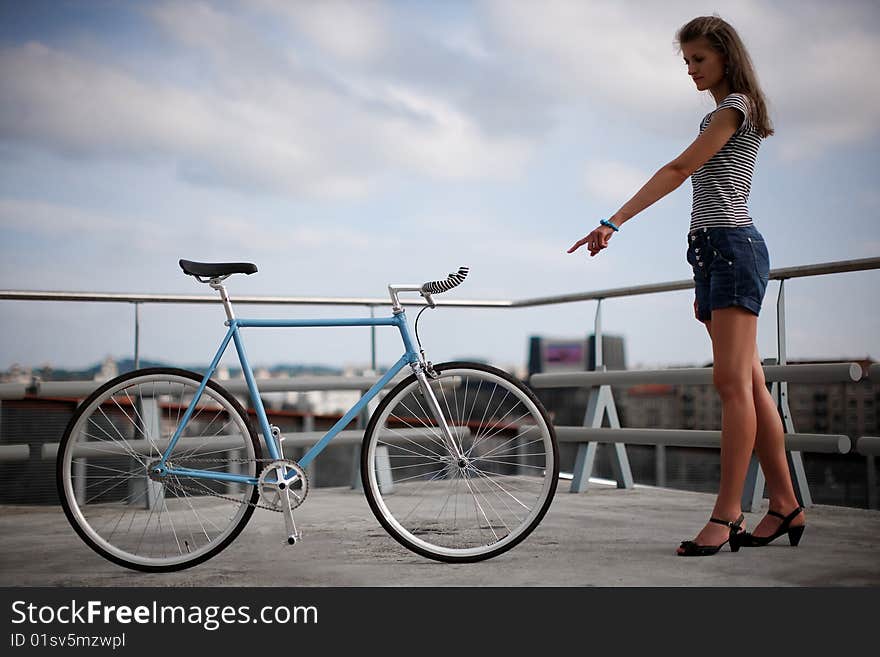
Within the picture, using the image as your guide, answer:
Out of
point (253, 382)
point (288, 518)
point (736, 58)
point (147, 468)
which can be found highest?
point (736, 58)

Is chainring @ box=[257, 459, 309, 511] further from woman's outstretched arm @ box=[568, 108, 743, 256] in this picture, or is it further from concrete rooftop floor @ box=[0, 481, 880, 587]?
woman's outstretched arm @ box=[568, 108, 743, 256]

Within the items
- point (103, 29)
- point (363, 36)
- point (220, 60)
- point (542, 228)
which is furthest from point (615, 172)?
point (363, 36)

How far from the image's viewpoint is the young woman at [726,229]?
7.65ft

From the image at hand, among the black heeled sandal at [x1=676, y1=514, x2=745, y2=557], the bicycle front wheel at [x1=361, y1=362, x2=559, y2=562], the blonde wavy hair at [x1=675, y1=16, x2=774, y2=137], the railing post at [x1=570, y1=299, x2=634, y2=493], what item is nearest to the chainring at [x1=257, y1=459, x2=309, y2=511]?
the bicycle front wheel at [x1=361, y1=362, x2=559, y2=562]

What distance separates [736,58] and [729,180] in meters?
0.34

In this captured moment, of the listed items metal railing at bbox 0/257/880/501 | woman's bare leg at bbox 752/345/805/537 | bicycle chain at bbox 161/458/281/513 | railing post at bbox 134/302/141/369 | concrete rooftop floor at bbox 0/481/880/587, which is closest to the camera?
concrete rooftop floor at bbox 0/481/880/587

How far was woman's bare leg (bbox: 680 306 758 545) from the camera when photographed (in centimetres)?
237

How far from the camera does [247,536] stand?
286 cm

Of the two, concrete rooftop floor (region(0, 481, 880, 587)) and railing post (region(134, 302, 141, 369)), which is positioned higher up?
railing post (region(134, 302, 141, 369))

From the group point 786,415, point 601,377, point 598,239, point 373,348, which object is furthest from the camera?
point 373,348

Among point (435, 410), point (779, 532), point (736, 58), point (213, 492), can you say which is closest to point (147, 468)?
point (213, 492)

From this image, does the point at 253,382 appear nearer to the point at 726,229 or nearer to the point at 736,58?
the point at 726,229

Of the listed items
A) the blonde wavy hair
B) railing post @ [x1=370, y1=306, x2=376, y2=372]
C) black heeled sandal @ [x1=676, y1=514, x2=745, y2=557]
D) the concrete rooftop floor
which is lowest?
the concrete rooftop floor

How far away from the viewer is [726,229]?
234 centimetres
